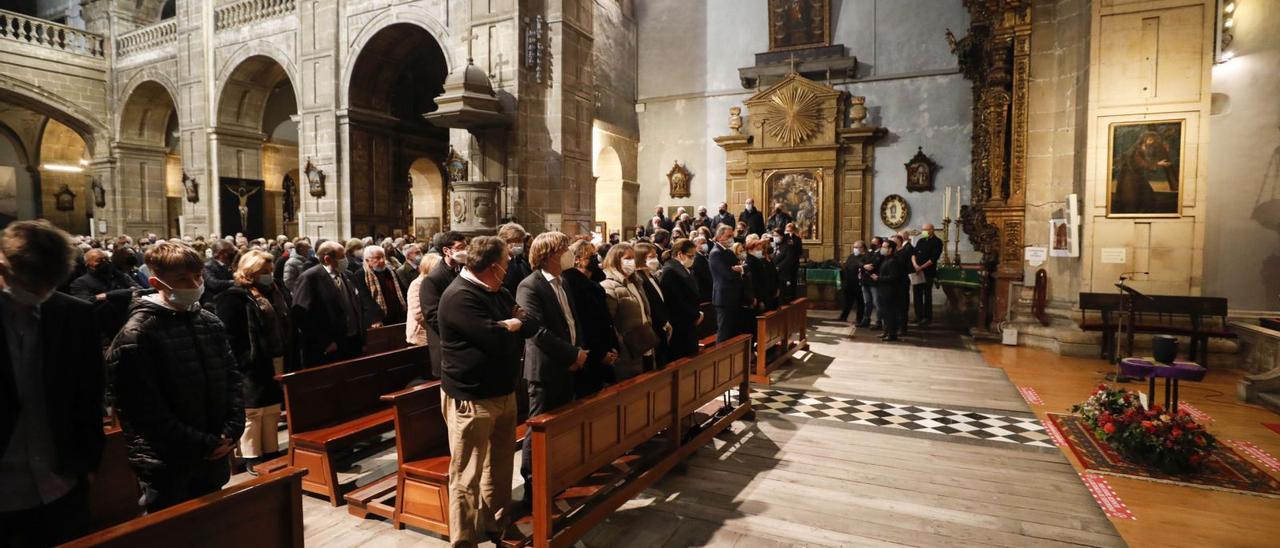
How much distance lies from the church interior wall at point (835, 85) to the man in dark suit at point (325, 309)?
11.7 metres

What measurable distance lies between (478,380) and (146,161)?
21048 mm

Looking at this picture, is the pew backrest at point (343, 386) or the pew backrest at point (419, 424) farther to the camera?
the pew backrest at point (343, 386)

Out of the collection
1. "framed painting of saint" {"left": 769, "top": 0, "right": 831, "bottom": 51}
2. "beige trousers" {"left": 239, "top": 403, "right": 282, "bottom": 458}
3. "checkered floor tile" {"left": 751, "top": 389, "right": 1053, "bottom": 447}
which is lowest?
"checkered floor tile" {"left": 751, "top": 389, "right": 1053, "bottom": 447}

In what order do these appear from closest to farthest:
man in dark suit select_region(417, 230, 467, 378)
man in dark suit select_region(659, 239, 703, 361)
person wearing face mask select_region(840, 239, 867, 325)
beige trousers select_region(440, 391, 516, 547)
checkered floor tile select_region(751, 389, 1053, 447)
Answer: beige trousers select_region(440, 391, 516, 547) → man in dark suit select_region(417, 230, 467, 378) → man in dark suit select_region(659, 239, 703, 361) → checkered floor tile select_region(751, 389, 1053, 447) → person wearing face mask select_region(840, 239, 867, 325)

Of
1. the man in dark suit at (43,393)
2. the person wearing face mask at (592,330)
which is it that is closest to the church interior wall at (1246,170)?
the person wearing face mask at (592,330)

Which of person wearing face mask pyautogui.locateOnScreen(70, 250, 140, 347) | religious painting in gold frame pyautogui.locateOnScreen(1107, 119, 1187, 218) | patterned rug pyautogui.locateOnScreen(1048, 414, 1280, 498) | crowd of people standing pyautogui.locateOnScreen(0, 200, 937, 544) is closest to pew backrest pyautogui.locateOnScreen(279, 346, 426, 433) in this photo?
crowd of people standing pyautogui.locateOnScreen(0, 200, 937, 544)

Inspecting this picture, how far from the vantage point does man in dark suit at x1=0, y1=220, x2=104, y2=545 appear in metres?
1.94

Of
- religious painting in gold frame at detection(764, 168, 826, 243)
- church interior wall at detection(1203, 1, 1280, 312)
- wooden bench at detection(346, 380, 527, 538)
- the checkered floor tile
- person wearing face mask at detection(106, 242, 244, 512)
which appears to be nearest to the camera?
person wearing face mask at detection(106, 242, 244, 512)

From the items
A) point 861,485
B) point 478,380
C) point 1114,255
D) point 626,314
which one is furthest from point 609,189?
point 478,380

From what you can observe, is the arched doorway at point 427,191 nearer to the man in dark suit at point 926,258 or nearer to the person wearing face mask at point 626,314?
the man in dark suit at point 926,258

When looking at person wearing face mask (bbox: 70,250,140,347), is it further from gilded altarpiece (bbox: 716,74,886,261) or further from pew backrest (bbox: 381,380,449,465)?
gilded altarpiece (bbox: 716,74,886,261)

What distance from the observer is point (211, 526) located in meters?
2.13

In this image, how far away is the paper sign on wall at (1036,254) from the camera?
30.3 ft

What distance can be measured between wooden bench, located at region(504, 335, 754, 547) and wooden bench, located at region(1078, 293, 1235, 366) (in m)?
5.57
